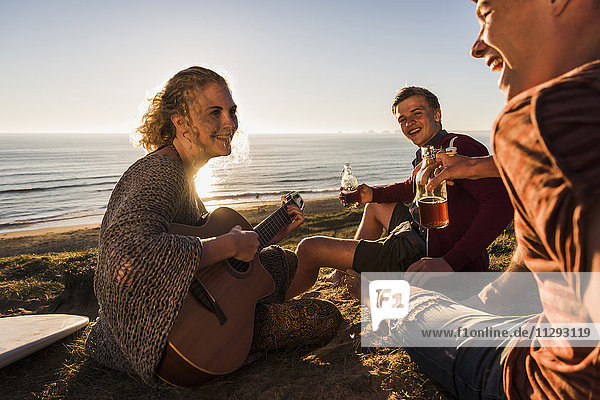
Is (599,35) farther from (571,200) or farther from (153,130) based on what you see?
(153,130)

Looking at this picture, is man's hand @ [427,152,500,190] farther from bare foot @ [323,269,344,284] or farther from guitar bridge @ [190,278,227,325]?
bare foot @ [323,269,344,284]

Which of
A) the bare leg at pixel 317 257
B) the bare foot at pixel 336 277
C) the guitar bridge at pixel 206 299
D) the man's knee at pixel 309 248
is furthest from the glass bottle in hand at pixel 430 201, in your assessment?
the bare foot at pixel 336 277

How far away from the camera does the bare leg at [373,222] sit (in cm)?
494

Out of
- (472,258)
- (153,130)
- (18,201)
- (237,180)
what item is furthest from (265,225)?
(237,180)

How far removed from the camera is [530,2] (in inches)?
45.0

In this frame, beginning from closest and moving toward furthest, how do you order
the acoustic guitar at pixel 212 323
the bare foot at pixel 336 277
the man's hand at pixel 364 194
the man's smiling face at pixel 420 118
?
the acoustic guitar at pixel 212 323 < the man's smiling face at pixel 420 118 < the man's hand at pixel 364 194 < the bare foot at pixel 336 277

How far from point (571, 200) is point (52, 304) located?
6.06 m

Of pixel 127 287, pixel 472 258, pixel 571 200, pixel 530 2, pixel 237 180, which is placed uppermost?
pixel 530 2

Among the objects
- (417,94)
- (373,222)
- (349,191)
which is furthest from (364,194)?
(417,94)

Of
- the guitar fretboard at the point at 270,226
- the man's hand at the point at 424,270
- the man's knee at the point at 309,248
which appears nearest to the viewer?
the man's hand at the point at 424,270

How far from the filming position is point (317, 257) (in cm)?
405

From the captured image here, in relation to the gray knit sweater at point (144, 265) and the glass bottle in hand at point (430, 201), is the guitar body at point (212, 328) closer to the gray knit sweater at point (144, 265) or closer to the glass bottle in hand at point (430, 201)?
the gray knit sweater at point (144, 265)

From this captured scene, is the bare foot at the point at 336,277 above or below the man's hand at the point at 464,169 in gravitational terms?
below

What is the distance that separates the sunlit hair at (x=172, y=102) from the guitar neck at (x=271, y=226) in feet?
3.81
